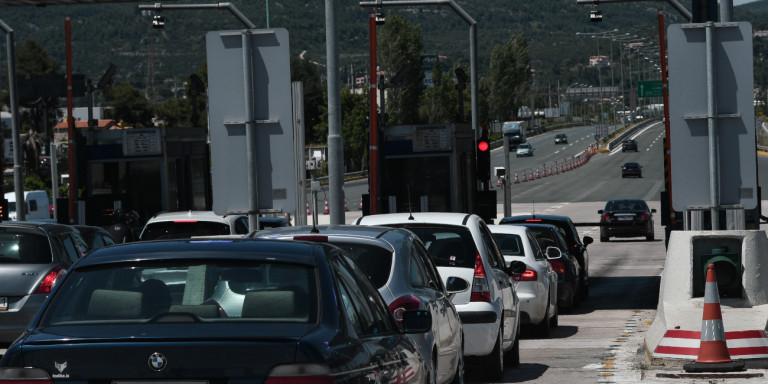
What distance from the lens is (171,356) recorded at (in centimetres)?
501

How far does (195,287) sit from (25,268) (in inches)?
362

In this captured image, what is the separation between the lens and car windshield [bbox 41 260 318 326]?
18.2 ft

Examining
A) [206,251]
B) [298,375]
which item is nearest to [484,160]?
[206,251]

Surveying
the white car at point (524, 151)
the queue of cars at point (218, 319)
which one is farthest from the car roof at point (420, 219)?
the white car at point (524, 151)

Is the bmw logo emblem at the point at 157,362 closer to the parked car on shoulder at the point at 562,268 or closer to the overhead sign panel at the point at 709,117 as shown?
the overhead sign panel at the point at 709,117

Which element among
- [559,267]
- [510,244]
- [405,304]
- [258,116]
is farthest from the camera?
[559,267]

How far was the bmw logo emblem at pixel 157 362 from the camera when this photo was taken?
4.98m

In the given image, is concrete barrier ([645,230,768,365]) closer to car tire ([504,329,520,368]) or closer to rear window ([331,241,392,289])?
car tire ([504,329,520,368])

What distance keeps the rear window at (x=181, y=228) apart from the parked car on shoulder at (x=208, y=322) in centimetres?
1134

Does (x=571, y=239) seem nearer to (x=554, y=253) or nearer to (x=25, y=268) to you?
(x=554, y=253)

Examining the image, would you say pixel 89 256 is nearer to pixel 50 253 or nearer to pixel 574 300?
pixel 50 253

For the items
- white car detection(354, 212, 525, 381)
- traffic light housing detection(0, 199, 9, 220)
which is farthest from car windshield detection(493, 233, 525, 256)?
traffic light housing detection(0, 199, 9, 220)

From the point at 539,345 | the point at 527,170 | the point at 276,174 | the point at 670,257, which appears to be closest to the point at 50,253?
the point at 276,174

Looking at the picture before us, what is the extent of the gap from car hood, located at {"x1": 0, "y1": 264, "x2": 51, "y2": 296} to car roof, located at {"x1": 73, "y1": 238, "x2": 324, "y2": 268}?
8780mm
